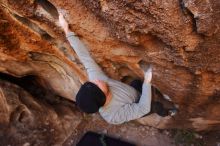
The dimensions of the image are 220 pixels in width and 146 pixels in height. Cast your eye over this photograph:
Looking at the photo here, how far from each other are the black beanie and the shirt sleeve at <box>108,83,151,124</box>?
1.09 ft

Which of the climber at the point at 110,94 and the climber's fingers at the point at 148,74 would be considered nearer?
the climber at the point at 110,94

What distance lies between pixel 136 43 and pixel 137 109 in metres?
0.51

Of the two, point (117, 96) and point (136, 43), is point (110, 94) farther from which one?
point (136, 43)

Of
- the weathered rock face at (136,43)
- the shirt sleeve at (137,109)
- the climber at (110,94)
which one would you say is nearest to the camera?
the weathered rock face at (136,43)

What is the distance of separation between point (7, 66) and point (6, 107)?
561 millimetres

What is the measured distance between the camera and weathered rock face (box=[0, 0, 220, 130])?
2.38 metres

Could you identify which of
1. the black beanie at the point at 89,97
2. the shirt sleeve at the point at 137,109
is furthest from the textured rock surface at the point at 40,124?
the black beanie at the point at 89,97

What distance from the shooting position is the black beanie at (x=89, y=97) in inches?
97.2

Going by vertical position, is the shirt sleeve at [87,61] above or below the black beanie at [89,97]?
above

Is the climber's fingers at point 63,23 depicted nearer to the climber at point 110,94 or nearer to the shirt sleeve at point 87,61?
the climber at point 110,94

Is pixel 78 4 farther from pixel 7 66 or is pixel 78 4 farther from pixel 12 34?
pixel 7 66

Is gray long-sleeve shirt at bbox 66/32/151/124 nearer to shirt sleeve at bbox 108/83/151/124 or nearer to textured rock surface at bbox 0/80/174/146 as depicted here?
shirt sleeve at bbox 108/83/151/124

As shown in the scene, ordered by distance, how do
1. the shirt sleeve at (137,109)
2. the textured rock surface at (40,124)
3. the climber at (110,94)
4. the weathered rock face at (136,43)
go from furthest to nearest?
the textured rock surface at (40,124)
the shirt sleeve at (137,109)
the climber at (110,94)
the weathered rock face at (136,43)

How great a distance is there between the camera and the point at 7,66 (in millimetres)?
3791
